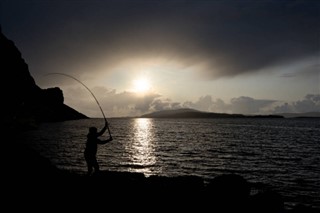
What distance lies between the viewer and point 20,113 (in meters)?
118

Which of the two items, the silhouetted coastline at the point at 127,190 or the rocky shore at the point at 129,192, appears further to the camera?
the silhouetted coastline at the point at 127,190

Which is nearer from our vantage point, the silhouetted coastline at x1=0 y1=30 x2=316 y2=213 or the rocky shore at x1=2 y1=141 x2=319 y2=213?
the rocky shore at x1=2 y1=141 x2=319 y2=213

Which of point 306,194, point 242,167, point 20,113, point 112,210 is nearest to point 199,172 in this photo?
point 242,167

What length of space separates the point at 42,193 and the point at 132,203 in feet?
13.6

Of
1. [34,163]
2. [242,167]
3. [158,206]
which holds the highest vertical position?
[34,163]

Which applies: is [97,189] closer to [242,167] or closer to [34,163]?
[34,163]

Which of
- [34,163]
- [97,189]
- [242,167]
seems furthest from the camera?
[242,167]

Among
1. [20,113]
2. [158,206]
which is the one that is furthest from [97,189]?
[20,113]

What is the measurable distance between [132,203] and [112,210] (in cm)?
121

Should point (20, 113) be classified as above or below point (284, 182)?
above

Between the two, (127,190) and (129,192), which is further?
(127,190)

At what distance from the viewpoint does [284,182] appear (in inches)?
1126

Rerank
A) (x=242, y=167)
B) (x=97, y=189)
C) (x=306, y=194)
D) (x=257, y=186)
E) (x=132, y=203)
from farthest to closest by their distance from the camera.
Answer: (x=242, y=167)
(x=257, y=186)
(x=306, y=194)
(x=97, y=189)
(x=132, y=203)

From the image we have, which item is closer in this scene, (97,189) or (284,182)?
(97,189)
